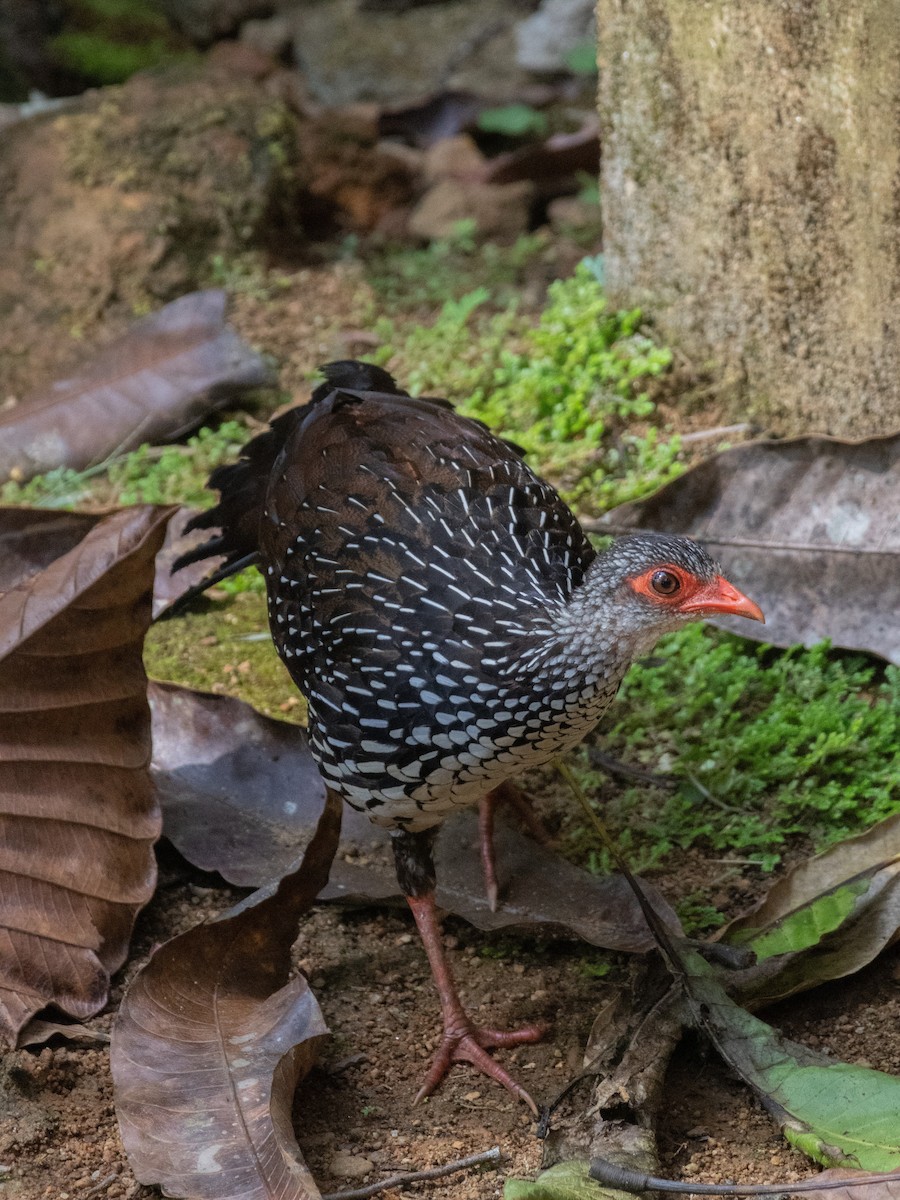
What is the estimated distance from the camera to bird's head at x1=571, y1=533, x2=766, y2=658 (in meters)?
3.50

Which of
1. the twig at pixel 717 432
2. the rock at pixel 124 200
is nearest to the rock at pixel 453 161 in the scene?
the rock at pixel 124 200

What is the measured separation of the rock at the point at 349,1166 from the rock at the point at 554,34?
7.55 meters

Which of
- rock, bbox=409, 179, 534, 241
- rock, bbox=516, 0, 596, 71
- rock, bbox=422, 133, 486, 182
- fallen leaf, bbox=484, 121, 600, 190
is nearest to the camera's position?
rock, bbox=409, 179, 534, 241

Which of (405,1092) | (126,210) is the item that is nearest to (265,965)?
(405,1092)

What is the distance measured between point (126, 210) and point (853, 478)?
384 centimetres

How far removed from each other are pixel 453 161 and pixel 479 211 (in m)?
0.64

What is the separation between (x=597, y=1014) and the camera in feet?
12.0

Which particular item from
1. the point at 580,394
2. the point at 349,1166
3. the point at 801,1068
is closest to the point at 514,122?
the point at 580,394

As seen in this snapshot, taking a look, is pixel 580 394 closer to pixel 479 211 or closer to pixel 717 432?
pixel 717 432

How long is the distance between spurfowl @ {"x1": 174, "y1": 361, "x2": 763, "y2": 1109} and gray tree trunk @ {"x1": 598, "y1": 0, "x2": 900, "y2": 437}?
4.69 feet

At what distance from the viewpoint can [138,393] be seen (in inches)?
234

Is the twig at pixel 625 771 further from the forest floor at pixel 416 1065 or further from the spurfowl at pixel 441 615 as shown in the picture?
the spurfowl at pixel 441 615

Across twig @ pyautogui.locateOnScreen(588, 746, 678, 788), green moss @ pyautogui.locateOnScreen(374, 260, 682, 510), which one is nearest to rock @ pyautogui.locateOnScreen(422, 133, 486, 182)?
green moss @ pyautogui.locateOnScreen(374, 260, 682, 510)

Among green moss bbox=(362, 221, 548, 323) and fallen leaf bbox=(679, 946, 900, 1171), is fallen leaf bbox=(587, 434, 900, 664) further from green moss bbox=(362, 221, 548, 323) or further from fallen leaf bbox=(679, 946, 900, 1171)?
green moss bbox=(362, 221, 548, 323)
